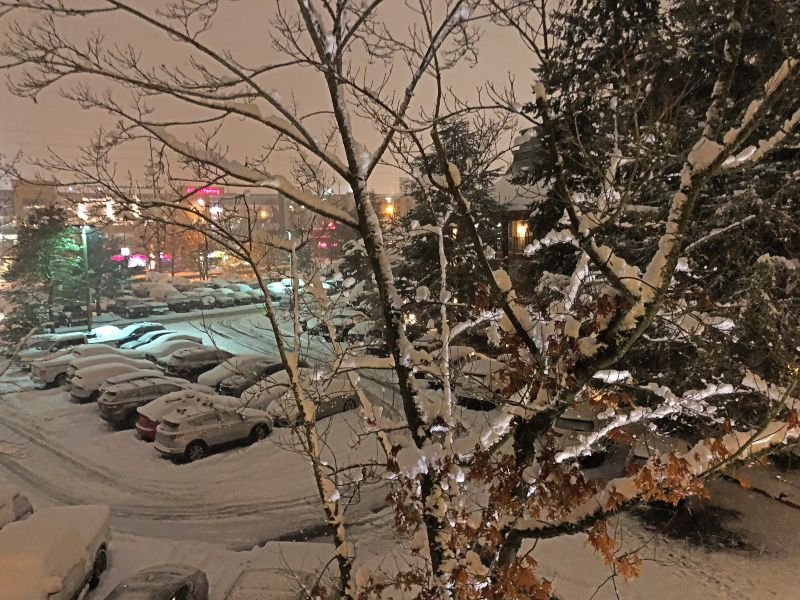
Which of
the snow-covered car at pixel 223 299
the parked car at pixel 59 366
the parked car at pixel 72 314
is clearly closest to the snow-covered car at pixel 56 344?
the parked car at pixel 59 366

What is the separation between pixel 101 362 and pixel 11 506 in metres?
12.0

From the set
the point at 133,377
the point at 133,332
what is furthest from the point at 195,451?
the point at 133,332

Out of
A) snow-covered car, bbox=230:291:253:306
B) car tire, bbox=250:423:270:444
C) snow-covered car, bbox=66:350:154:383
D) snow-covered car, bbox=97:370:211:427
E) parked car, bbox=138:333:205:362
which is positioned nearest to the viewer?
car tire, bbox=250:423:270:444

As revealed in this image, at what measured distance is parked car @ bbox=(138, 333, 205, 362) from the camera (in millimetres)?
23078

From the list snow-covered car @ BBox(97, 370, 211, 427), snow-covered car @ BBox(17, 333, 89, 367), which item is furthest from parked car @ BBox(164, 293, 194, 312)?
snow-covered car @ BBox(97, 370, 211, 427)

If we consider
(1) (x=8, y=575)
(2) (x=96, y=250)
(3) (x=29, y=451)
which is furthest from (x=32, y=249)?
(1) (x=8, y=575)

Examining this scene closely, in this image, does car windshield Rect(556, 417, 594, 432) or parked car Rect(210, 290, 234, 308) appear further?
parked car Rect(210, 290, 234, 308)

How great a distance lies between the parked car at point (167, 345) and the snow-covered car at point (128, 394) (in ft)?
18.9

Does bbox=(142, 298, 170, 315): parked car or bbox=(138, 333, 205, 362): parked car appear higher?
bbox=(142, 298, 170, 315): parked car

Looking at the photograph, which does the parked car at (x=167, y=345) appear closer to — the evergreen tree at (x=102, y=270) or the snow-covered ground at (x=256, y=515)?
the snow-covered ground at (x=256, y=515)

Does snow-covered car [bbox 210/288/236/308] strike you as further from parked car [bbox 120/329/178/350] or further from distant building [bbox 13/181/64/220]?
parked car [bbox 120/329/178/350]

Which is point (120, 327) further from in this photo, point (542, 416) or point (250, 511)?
point (542, 416)

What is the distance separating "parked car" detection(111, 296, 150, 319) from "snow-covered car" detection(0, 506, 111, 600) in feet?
100

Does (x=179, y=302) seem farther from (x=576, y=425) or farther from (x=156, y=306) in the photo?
(x=576, y=425)
